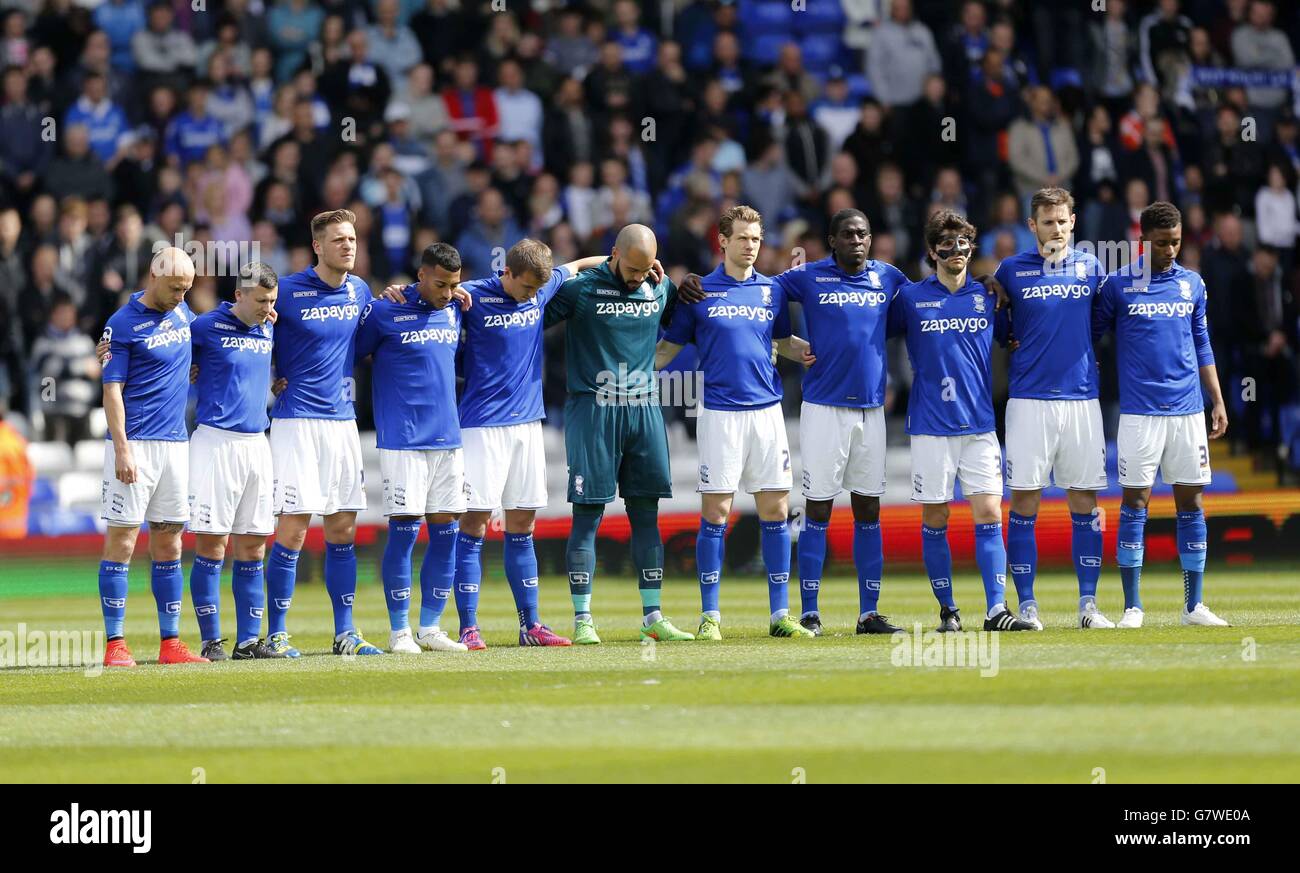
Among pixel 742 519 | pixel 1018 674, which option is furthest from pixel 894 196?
pixel 1018 674

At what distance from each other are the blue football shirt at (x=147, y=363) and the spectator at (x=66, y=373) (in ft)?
27.8

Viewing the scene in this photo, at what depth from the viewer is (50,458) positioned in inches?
758

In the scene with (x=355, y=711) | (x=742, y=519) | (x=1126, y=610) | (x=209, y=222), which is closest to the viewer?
(x=355, y=711)

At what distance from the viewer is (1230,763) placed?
710 centimetres

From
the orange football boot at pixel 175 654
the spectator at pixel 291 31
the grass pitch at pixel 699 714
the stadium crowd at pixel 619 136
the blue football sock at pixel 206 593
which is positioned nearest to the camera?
the grass pitch at pixel 699 714

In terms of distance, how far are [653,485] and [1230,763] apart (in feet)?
17.4

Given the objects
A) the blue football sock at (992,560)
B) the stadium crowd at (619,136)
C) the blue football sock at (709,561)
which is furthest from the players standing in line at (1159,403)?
the stadium crowd at (619,136)

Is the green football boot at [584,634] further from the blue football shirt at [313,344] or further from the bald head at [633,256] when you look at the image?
the bald head at [633,256]

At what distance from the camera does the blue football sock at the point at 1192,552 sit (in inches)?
460

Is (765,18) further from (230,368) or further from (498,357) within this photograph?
(230,368)

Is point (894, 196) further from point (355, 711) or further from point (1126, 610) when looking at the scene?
point (355, 711)

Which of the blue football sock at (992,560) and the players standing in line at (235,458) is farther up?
the players standing in line at (235,458)

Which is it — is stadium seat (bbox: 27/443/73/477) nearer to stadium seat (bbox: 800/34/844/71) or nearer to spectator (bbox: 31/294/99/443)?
spectator (bbox: 31/294/99/443)

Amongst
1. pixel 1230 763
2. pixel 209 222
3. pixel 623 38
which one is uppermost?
pixel 623 38
